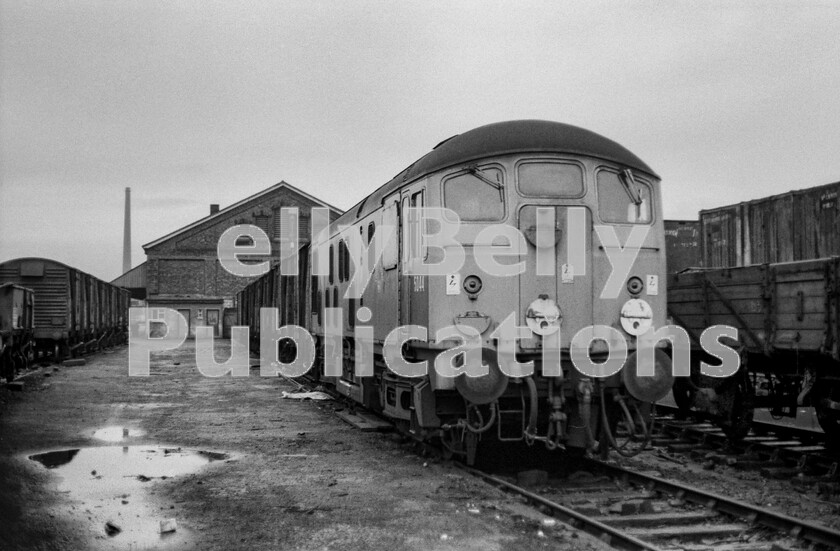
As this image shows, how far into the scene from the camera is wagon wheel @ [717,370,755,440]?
996cm

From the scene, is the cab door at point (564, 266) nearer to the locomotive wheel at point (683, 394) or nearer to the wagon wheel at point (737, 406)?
the wagon wheel at point (737, 406)

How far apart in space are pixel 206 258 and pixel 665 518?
47.4 meters

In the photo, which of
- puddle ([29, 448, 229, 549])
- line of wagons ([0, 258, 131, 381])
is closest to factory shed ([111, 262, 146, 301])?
line of wagons ([0, 258, 131, 381])

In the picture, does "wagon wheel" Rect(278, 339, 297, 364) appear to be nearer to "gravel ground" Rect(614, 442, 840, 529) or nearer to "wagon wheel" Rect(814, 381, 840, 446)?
"gravel ground" Rect(614, 442, 840, 529)

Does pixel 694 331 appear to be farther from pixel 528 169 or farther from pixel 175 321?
pixel 175 321

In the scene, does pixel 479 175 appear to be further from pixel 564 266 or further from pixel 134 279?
pixel 134 279

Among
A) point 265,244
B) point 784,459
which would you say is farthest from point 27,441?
point 265,244

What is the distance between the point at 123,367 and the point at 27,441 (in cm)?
1487

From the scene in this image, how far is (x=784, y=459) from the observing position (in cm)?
920

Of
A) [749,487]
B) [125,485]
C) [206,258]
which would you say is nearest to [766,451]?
[749,487]

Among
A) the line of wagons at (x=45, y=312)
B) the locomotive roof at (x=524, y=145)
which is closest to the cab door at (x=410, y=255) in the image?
the locomotive roof at (x=524, y=145)

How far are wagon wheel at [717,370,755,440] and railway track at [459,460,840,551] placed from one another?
2.81 metres

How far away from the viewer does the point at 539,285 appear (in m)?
7.92

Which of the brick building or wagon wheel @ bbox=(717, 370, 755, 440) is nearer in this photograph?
wagon wheel @ bbox=(717, 370, 755, 440)
